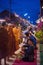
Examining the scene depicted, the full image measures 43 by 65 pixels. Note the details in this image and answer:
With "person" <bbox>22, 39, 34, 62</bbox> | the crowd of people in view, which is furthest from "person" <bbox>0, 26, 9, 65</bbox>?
"person" <bbox>22, 39, 34, 62</bbox>

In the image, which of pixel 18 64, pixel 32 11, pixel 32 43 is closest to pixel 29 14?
pixel 32 11

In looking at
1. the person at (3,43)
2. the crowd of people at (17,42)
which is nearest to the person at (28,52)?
the crowd of people at (17,42)

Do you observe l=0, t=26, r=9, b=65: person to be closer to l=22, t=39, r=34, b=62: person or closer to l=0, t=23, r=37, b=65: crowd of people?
l=0, t=23, r=37, b=65: crowd of people

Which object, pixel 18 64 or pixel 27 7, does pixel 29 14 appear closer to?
pixel 27 7

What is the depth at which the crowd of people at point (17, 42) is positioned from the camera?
18.8ft

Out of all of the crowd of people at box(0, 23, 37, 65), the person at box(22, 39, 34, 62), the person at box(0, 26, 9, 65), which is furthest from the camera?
the person at box(22, 39, 34, 62)

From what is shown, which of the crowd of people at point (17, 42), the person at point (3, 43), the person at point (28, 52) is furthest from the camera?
the person at point (28, 52)

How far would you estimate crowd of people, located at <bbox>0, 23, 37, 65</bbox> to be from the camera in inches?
226

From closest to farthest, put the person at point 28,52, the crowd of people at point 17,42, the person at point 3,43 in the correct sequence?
the person at point 3,43, the crowd of people at point 17,42, the person at point 28,52

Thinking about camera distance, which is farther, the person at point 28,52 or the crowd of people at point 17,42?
the person at point 28,52

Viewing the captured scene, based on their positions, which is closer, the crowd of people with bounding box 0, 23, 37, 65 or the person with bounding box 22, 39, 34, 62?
the crowd of people with bounding box 0, 23, 37, 65

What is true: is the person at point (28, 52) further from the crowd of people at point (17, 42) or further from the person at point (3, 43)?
the person at point (3, 43)

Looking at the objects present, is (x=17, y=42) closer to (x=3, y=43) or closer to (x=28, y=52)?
(x=28, y=52)

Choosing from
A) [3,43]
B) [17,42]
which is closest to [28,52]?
[17,42]
